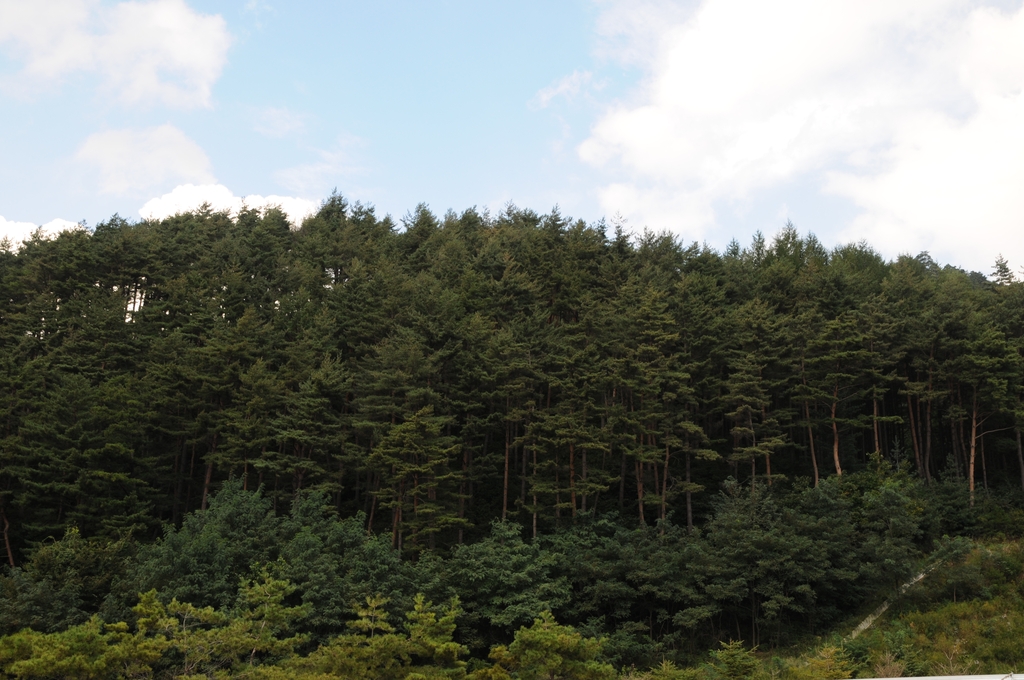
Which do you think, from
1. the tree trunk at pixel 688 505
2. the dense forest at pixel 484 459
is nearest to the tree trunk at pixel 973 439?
the dense forest at pixel 484 459

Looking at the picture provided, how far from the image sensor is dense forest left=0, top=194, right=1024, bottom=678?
2105 cm

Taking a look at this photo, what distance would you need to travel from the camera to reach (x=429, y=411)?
88.1ft

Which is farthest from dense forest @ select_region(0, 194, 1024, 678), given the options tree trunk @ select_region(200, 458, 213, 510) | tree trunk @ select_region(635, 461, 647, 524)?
Result: tree trunk @ select_region(635, 461, 647, 524)

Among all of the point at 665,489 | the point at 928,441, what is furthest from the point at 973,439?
the point at 665,489

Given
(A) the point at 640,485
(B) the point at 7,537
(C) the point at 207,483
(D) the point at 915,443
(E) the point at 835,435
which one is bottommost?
(B) the point at 7,537

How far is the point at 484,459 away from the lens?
1208 inches

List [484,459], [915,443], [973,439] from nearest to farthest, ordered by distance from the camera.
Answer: [973,439] < [484,459] < [915,443]

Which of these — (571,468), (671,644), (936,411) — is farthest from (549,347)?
(936,411)

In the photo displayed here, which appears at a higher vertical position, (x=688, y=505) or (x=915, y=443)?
(x=915, y=443)

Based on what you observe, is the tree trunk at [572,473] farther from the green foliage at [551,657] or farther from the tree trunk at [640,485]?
the green foliage at [551,657]

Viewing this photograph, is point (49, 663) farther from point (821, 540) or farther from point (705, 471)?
Result: point (705, 471)

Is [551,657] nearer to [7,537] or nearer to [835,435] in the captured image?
[835,435]

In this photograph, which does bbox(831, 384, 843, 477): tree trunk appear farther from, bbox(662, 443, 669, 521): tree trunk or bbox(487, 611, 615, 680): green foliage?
bbox(487, 611, 615, 680): green foliage

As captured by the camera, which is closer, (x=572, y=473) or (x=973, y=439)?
(x=572, y=473)
